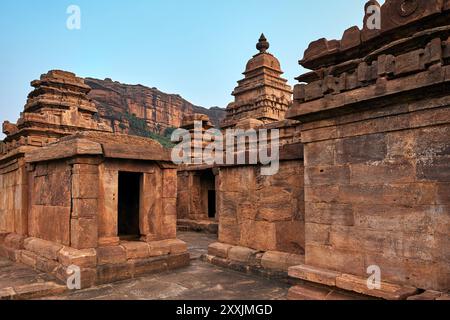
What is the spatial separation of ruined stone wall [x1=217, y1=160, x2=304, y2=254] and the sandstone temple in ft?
0.07

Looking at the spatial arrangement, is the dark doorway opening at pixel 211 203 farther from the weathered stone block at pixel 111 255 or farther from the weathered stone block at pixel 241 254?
the weathered stone block at pixel 111 255

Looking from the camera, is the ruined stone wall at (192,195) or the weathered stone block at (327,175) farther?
the ruined stone wall at (192,195)

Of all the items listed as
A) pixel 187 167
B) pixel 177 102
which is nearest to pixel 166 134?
pixel 177 102

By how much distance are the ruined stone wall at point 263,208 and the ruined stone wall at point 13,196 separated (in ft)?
14.2

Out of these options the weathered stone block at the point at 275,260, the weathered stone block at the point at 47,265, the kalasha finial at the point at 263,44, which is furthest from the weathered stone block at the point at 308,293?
the kalasha finial at the point at 263,44

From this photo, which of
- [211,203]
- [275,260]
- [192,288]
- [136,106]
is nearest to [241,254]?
[275,260]

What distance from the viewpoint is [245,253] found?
5836 millimetres

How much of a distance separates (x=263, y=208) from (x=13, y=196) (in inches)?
237

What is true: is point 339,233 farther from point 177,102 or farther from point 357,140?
point 177,102

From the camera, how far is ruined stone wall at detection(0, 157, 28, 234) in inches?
282

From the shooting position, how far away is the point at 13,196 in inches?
306

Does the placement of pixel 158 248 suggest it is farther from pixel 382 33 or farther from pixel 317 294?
pixel 382 33

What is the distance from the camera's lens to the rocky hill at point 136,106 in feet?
169
